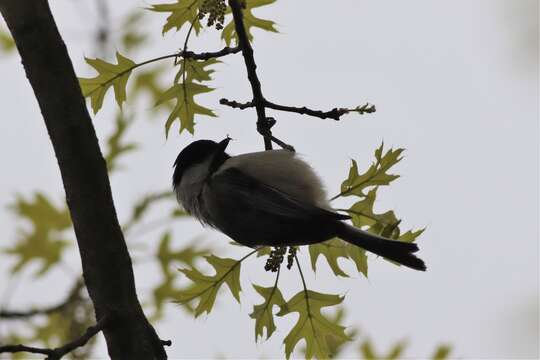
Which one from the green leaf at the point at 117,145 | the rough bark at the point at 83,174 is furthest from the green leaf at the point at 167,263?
the rough bark at the point at 83,174

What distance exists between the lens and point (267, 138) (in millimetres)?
3523

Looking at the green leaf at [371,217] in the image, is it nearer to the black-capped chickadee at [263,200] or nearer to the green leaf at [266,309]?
the black-capped chickadee at [263,200]

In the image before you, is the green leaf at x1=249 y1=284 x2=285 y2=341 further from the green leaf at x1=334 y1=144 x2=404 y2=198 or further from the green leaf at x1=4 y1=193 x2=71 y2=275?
the green leaf at x1=4 y1=193 x2=71 y2=275

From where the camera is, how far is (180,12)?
10.9ft

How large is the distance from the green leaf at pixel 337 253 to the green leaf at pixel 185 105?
0.75 meters

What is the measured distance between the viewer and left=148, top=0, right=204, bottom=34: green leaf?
3.29m

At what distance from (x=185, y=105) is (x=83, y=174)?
0.88 m

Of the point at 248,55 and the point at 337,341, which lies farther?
the point at 337,341

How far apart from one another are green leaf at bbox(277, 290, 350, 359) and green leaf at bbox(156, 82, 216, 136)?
0.89 m

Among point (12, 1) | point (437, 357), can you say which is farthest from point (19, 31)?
point (437, 357)

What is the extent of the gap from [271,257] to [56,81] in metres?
1.13

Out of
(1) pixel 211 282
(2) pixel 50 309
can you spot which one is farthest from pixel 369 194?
(2) pixel 50 309

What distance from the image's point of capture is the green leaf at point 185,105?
11.3 ft

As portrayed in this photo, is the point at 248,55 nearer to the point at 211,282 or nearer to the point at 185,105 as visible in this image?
the point at 185,105
